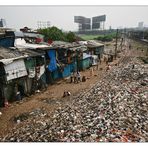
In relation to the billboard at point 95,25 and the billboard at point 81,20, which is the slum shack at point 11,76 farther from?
the billboard at point 95,25

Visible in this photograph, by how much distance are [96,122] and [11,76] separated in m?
7.60

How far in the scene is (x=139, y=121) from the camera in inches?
419

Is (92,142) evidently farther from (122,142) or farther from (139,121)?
(139,121)

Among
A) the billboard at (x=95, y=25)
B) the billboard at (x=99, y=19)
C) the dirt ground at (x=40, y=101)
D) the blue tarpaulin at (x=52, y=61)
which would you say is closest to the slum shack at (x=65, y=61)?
the blue tarpaulin at (x=52, y=61)

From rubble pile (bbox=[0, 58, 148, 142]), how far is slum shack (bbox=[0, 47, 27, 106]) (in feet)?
12.6

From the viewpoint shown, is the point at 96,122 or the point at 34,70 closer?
the point at 96,122

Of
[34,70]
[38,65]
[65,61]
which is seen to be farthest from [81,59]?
[34,70]

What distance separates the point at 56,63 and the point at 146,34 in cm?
6723

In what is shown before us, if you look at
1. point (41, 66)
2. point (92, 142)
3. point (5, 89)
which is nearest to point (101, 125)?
point (92, 142)

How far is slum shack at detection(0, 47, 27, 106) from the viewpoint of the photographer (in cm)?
1420

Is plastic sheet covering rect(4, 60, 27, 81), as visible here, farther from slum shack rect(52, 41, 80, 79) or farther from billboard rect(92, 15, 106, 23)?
billboard rect(92, 15, 106, 23)

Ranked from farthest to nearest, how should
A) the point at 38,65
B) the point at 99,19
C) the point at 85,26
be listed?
the point at 85,26 < the point at 99,19 < the point at 38,65

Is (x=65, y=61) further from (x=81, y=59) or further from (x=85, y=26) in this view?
(x=85, y=26)

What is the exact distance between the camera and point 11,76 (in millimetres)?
14664
